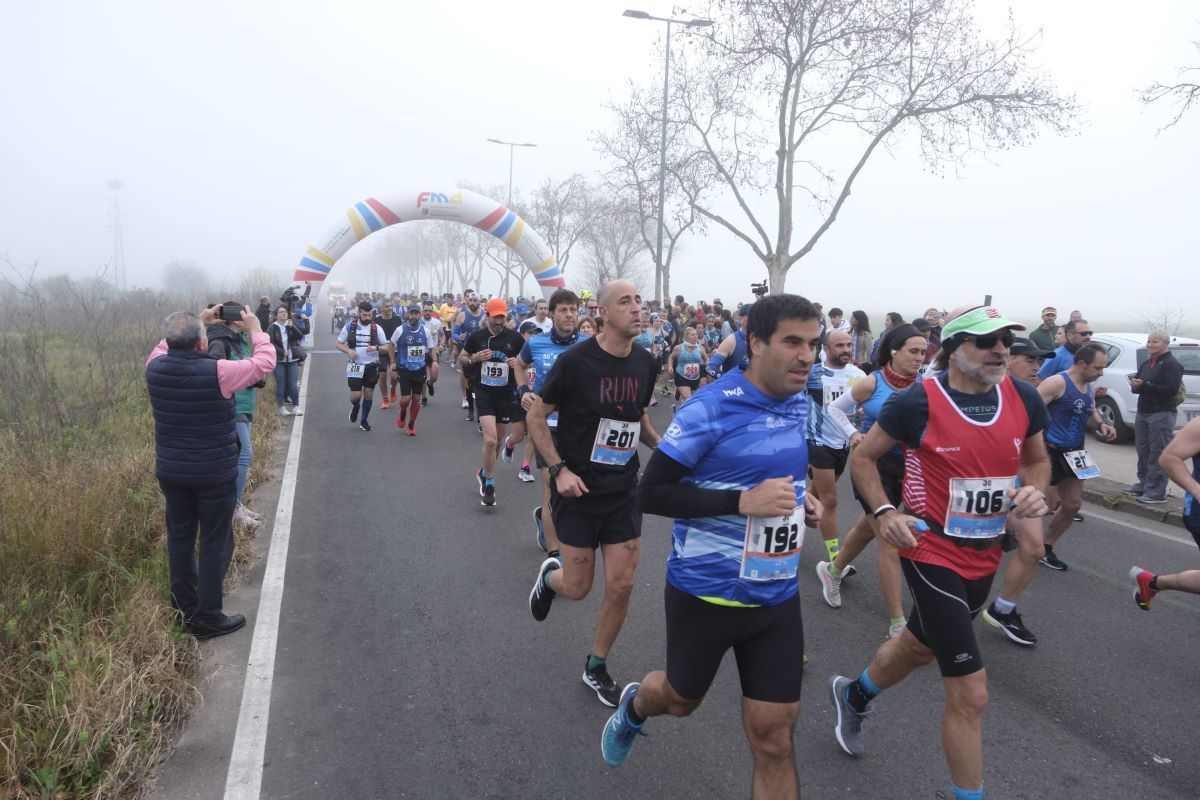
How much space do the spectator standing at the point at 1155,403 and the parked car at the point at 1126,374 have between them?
11.0ft

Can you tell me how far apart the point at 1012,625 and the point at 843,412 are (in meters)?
1.66

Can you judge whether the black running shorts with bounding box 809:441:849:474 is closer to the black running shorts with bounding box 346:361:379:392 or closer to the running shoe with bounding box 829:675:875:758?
→ the running shoe with bounding box 829:675:875:758

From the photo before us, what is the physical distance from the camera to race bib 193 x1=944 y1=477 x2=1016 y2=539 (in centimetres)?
286

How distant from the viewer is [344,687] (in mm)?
3848

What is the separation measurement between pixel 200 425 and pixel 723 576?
3.27 meters

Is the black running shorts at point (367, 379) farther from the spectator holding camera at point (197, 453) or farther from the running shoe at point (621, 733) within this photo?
the running shoe at point (621, 733)

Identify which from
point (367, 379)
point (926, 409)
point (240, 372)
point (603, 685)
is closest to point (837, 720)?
point (603, 685)

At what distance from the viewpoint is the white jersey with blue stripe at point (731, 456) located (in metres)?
2.46

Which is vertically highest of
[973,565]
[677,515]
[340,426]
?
[677,515]

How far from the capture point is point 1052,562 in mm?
5840

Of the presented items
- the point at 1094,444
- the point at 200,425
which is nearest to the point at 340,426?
the point at 200,425

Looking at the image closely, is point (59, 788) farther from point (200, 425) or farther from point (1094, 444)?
point (1094, 444)

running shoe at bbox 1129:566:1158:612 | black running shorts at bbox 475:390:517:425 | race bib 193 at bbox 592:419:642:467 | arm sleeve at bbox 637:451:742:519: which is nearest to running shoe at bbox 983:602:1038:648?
running shoe at bbox 1129:566:1158:612

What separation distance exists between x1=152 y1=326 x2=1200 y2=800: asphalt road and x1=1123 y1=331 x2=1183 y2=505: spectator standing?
214 cm
